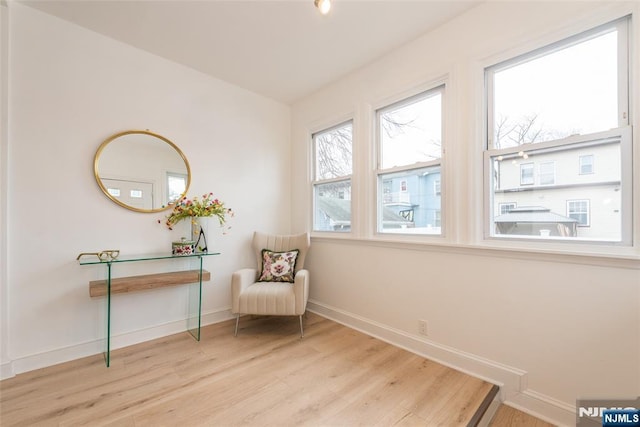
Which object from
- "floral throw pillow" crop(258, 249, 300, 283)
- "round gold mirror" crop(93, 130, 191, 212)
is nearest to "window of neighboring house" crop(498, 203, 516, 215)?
"floral throw pillow" crop(258, 249, 300, 283)

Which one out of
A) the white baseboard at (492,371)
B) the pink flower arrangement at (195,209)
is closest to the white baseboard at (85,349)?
the pink flower arrangement at (195,209)

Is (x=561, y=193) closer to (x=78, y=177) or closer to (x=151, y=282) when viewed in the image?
(x=151, y=282)

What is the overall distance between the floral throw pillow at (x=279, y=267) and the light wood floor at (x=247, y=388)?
654mm

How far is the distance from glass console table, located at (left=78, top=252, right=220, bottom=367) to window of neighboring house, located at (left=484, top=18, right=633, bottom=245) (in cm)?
256

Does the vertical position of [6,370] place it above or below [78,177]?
below

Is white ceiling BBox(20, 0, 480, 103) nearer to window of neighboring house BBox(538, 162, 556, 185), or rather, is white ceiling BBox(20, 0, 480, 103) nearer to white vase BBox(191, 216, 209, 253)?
window of neighboring house BBox(538, 162, 556, 185)

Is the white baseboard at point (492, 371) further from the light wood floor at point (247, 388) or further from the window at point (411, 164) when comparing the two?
the window at point (411, 164)

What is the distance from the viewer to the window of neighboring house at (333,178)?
3.00 m

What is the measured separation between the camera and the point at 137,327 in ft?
7.92

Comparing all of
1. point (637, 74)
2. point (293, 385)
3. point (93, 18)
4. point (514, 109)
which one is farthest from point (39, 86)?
point (637, 74)

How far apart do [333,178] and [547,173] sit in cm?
192

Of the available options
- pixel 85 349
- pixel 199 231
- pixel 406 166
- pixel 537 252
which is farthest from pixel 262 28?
pixel 85 349

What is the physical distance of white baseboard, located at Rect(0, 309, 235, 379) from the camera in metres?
1.90

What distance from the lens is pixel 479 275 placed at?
1892 millimetres
